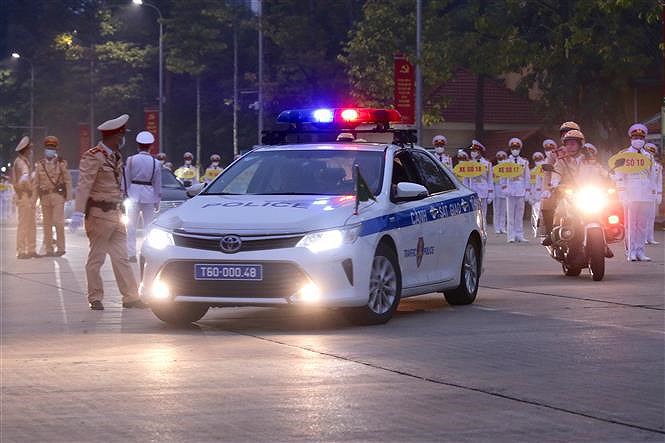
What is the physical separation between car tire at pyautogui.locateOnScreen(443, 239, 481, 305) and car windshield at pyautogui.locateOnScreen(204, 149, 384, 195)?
1719mm

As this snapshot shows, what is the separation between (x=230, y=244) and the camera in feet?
45.2

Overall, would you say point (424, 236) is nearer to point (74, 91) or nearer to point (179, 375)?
point (179, 375)

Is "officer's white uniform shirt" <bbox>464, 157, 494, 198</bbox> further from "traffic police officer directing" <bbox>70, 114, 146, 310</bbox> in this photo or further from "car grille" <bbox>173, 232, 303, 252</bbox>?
"car grille" <bbox>173, 232, 303, 252</bbox>

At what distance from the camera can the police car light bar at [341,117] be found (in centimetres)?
1653

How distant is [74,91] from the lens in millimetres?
112000

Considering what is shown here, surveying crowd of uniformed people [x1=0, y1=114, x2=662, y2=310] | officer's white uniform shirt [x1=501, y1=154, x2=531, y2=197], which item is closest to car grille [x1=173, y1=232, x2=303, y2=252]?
crowd of uniformed people [x1=0, y1=114, x2=662, y2=310]

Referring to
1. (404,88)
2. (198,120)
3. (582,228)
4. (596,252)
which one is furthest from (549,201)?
(198,120)

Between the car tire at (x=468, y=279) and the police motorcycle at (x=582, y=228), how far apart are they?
3.28 metres

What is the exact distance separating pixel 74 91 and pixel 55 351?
101m

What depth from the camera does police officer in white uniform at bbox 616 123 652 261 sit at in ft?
81.8

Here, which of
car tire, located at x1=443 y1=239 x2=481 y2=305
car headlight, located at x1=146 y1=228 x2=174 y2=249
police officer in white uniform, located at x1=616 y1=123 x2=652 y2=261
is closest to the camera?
car headlight, located at x1=146 y1=228 x2=174 y2=249

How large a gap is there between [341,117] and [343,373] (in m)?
5.91

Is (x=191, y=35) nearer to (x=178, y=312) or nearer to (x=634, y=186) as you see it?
(x=634, y=186)

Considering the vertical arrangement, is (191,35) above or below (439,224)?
above
